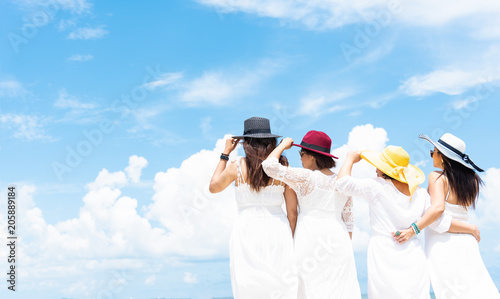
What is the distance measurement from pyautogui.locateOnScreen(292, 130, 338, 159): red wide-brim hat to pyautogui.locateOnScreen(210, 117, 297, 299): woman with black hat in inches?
14.0

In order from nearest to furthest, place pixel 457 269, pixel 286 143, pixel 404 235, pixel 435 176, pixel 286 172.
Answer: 1. pixel 286 172
2. pixel 404 235
3. pixel 286 143
4. pixel 457 269
5. pixel 435 176

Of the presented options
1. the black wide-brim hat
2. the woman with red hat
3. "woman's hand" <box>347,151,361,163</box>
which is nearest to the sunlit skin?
the woman with red hat

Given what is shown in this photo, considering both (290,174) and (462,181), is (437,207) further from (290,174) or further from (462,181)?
(290,174)

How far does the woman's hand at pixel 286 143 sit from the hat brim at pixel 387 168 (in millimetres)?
880

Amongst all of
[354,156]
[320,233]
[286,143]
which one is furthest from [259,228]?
[354,156]

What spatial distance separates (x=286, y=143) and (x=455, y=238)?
2.35 m

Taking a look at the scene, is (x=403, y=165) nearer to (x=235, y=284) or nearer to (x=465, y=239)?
(x=465, y=239)

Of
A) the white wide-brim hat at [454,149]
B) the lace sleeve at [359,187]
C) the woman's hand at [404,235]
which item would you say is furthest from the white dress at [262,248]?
the white wide-brim hat at [454,149]

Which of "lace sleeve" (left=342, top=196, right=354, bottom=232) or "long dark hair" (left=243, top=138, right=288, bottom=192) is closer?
"long dark hair" (left=243, top=138, right=288, bottom=192)

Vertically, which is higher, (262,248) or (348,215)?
(348,215)

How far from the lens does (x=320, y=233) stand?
533 cm

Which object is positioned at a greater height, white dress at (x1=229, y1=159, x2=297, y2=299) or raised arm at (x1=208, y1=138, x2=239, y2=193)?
raised arm at (x1=208, y1=138, x2=239, y2=193)

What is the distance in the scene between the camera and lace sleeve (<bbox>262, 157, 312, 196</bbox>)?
511cm

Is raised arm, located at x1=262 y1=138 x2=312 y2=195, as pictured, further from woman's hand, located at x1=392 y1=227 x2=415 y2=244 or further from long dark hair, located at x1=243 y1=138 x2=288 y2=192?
woman's hand, located at x1=392 y1=227 x2=415 y2=244
